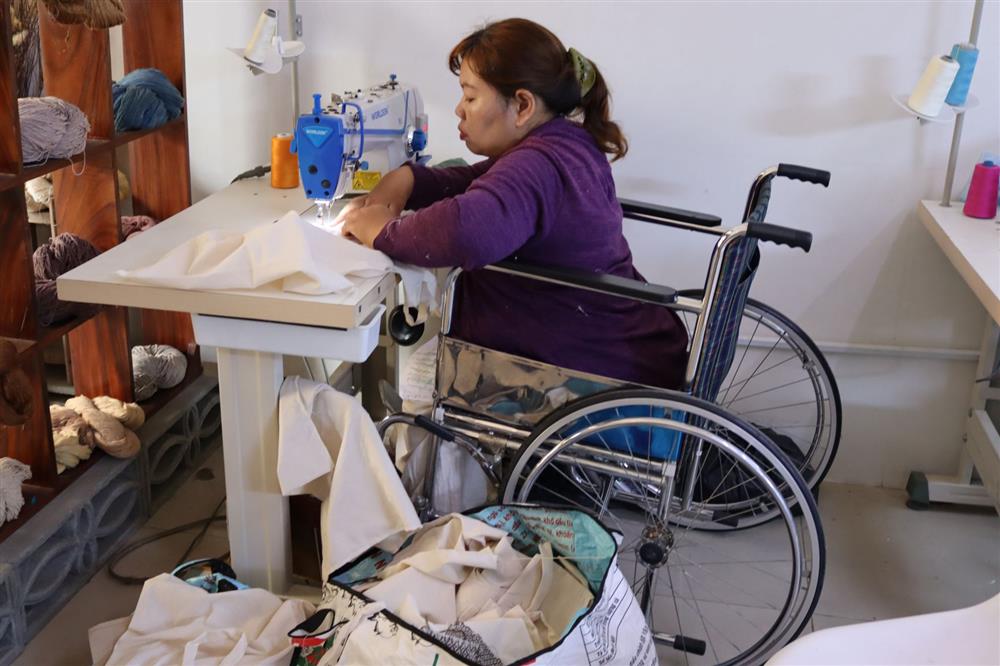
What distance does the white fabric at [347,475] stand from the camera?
1771 millimetres

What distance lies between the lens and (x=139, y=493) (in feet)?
7.57

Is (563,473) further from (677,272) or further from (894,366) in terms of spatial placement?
(894,366)

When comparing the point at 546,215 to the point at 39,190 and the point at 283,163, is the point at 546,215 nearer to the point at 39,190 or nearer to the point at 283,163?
the point at 283,163

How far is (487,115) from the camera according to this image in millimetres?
1922

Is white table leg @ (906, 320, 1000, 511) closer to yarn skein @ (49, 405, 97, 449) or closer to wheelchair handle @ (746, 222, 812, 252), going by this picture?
wheelchair handle @ (746, 222, 812, 252)

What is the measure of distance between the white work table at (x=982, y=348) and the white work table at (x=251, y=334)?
3.62 feet

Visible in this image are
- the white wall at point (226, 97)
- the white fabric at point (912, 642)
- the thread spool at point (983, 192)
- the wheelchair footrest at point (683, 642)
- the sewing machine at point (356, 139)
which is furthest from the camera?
the white wall at point (226, 97)

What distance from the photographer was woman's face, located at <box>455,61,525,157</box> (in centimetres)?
191

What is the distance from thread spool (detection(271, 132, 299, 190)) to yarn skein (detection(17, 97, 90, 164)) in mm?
381

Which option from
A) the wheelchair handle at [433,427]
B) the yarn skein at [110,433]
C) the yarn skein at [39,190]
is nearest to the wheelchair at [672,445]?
the wheelchair handle at [433,427]

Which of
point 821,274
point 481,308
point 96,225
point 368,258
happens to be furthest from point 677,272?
point 96,225

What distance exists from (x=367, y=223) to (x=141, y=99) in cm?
70

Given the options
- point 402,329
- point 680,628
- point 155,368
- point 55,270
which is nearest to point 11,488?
point 55,270

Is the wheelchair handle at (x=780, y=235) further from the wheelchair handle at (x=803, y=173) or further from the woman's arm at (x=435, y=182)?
the woman's arm at (x=435, y=182)
